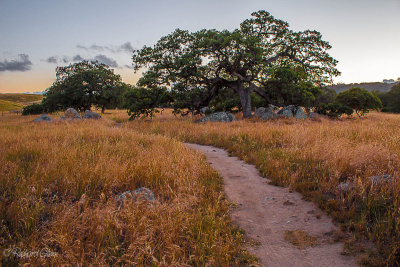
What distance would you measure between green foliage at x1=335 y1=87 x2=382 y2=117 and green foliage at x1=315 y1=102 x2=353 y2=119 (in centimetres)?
111

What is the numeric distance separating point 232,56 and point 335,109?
12.5m

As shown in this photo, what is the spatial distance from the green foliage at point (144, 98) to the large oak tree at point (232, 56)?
670 millimetres

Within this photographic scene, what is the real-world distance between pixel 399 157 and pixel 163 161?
6069mm

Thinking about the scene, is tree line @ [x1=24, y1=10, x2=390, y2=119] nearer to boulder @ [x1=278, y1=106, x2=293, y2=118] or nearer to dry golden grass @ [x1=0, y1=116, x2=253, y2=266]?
boulder @ [x1=278, y1=106, x2=293, y2=118]

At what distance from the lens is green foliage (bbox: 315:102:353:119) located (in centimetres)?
2141

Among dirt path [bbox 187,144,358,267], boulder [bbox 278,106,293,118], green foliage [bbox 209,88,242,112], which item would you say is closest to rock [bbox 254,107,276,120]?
boulder [bbox 278,106,293,118]

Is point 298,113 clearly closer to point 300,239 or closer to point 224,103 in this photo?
point 224,103

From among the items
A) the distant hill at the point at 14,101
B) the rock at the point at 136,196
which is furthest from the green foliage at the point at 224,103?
the distant hill at the point at 14,101

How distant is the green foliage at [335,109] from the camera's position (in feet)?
70.2

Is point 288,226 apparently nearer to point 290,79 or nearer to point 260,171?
point 260,171

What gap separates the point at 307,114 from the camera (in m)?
20.8

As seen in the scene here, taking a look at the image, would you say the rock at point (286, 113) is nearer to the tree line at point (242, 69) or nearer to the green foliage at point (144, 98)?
the tree line at point (242, 69)

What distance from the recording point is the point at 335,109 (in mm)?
21578

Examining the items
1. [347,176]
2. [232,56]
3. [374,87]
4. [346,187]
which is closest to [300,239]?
[346,187]
